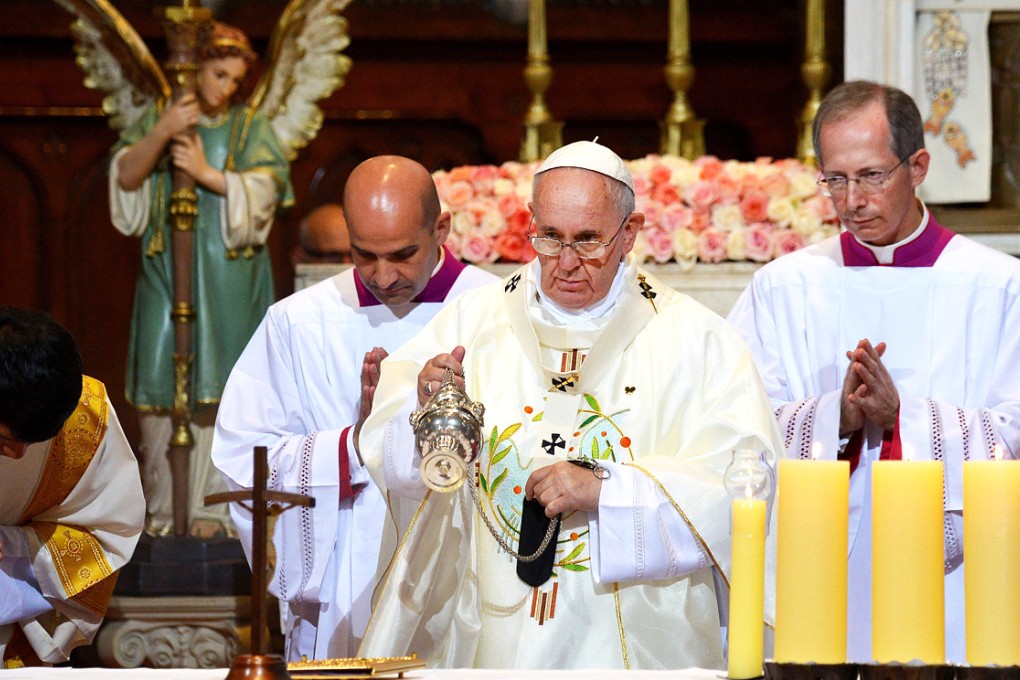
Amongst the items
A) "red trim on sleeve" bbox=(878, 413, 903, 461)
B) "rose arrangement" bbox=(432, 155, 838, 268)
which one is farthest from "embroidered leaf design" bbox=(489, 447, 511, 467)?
"rose arrangement" bbox=(432, 155, 838, 268)

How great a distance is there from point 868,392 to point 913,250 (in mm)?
686

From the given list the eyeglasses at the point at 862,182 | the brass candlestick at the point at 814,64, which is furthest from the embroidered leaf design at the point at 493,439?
the brass candlestick at the point at 814,64

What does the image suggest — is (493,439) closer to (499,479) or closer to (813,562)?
(499,479)

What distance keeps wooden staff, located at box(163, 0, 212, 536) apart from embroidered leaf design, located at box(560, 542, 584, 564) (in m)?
3.46

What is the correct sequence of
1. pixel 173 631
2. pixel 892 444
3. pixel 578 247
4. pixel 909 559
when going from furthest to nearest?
pixel 173 631
pixel 892 444
pixel 578 247
pixel 909 559

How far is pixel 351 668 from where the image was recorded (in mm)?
2768

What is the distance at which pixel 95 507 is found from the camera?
422 centimetres

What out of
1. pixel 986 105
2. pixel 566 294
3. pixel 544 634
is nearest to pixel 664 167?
pixel 986 105

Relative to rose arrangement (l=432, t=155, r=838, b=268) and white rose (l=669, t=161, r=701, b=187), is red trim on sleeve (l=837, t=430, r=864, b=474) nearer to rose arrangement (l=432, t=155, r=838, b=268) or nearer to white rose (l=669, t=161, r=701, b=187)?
rose arrangement (l=432, t=155, r=838, b=268)

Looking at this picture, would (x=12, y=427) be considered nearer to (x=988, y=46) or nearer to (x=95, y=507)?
(x=95, y=507)

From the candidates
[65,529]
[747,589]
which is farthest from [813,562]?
[65,529]

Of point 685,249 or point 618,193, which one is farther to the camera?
point 685,249

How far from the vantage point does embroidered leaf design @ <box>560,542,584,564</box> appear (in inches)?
146

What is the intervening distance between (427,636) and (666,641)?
21.8 inches
